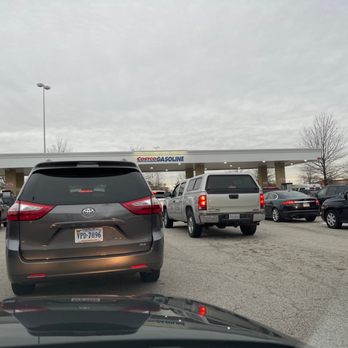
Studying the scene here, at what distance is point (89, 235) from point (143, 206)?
78cm

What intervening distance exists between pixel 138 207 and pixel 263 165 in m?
42.9

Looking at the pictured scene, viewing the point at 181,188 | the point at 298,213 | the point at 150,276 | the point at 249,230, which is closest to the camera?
the point at 150,276

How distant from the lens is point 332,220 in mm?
13758

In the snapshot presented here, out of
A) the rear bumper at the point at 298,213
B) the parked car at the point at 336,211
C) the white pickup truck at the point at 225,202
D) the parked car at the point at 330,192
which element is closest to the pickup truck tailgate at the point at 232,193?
the white pickup truck at the point at 225,202

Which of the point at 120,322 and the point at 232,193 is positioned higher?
the point at 232,193

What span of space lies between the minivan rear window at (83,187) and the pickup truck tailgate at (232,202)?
20.0 ft

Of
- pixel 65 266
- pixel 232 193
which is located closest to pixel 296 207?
pixel 232 193

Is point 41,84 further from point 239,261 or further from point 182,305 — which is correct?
point 182,305

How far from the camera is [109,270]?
4.99 m

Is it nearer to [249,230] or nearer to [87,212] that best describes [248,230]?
[249,230]

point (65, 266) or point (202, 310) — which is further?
point (65, 266)

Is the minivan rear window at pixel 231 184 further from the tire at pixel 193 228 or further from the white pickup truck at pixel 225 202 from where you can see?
the tire at pixel 193 228

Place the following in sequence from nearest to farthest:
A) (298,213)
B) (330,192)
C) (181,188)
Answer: (181,188)
(298,213)
(330,192)

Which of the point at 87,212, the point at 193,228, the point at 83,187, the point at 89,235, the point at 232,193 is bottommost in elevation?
the point at 193,228
